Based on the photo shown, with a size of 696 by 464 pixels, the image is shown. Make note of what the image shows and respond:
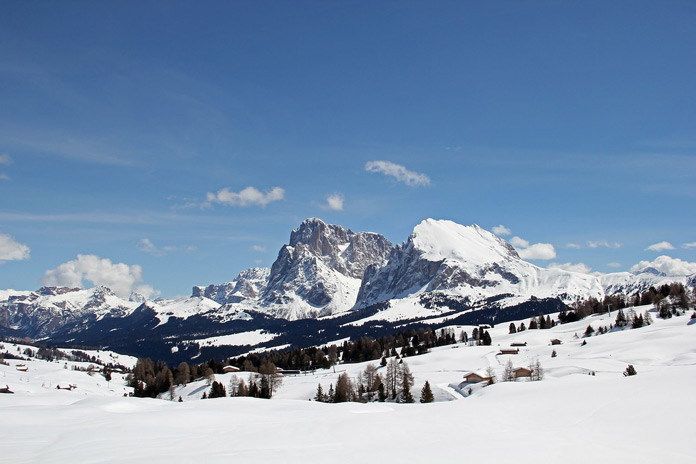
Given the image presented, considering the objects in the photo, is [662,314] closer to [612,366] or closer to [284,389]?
[612,366]

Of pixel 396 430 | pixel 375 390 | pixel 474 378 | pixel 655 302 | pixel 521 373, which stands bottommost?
pixel 375 390

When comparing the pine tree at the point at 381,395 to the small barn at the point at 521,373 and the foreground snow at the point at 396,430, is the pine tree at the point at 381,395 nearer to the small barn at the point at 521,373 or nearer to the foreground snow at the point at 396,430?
the small barn at the point at 521,373

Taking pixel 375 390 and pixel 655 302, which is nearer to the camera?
pixel 375 390

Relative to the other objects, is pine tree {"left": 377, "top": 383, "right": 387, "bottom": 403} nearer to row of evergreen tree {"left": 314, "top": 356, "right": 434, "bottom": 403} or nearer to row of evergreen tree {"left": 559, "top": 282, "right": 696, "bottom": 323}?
row of evergreen tree {"left": 314, "top": 356, "right": 434, "bottom": 403}

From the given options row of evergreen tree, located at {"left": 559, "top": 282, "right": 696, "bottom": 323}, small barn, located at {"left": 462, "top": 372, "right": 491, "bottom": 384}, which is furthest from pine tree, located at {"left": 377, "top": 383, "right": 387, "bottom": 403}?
row of evergreen tree, located at {"left": 559, "top": 282, "right": 696, "bottom": 323}

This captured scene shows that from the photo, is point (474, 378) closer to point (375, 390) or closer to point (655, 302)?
point (375, 390)

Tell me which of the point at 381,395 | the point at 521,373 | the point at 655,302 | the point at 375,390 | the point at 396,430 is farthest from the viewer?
the point at 655,302

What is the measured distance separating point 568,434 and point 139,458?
19.9 meters

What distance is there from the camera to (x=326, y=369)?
486 ft

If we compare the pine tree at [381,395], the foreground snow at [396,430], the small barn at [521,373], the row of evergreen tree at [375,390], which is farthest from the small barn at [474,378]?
the foreground snow at [396,430]

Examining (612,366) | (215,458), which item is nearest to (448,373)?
(612,366)

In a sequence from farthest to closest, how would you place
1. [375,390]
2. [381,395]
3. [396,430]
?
[375,390] < [381,395] < [396,430]

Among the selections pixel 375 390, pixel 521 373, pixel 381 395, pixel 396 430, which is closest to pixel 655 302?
pixel 521 373

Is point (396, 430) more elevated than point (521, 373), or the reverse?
point (396, 430)
